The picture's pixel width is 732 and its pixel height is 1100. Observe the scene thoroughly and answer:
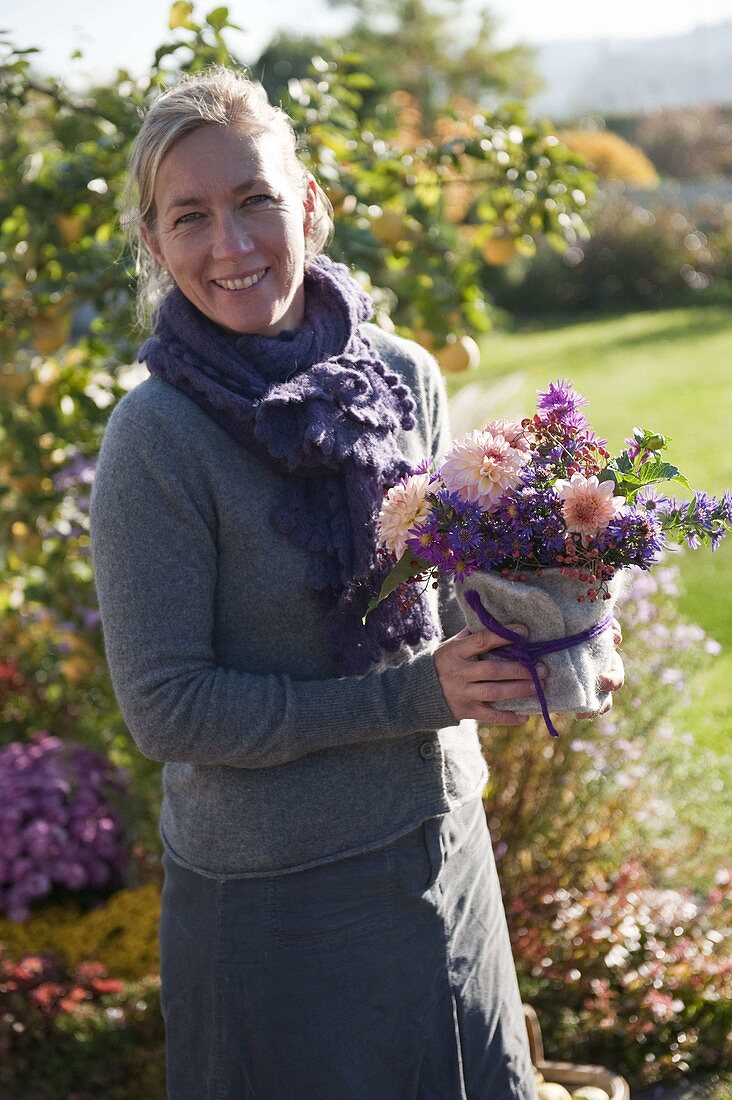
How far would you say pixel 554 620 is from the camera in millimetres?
1318

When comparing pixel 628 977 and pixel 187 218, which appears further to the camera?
pixel 628 977

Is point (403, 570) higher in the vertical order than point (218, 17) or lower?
lower

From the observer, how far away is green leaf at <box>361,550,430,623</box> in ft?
4.41

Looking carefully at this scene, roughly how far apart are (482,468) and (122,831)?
216 cm

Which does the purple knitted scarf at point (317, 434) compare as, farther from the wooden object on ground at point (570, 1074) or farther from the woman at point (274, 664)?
the wooden object on ground at point (570, 1074)

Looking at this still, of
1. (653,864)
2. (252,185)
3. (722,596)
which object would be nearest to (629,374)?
(722,596)

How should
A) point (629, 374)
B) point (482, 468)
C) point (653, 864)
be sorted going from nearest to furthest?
point (482, 468), point (653, 864), point (629, 374)

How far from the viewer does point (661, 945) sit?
8.61 ft

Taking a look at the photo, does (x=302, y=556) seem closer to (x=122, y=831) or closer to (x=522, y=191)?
(x=522, y=191)

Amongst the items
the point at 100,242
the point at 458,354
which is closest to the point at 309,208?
the point at 100,242

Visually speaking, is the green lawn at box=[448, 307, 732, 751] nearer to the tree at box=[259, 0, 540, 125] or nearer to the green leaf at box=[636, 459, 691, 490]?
the green leaf at box=[636, 459, 691, 490]

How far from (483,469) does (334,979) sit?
26.7 inches

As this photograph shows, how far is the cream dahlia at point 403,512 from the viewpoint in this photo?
1332 millimetres

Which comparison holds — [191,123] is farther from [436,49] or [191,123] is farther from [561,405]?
[436,49]
